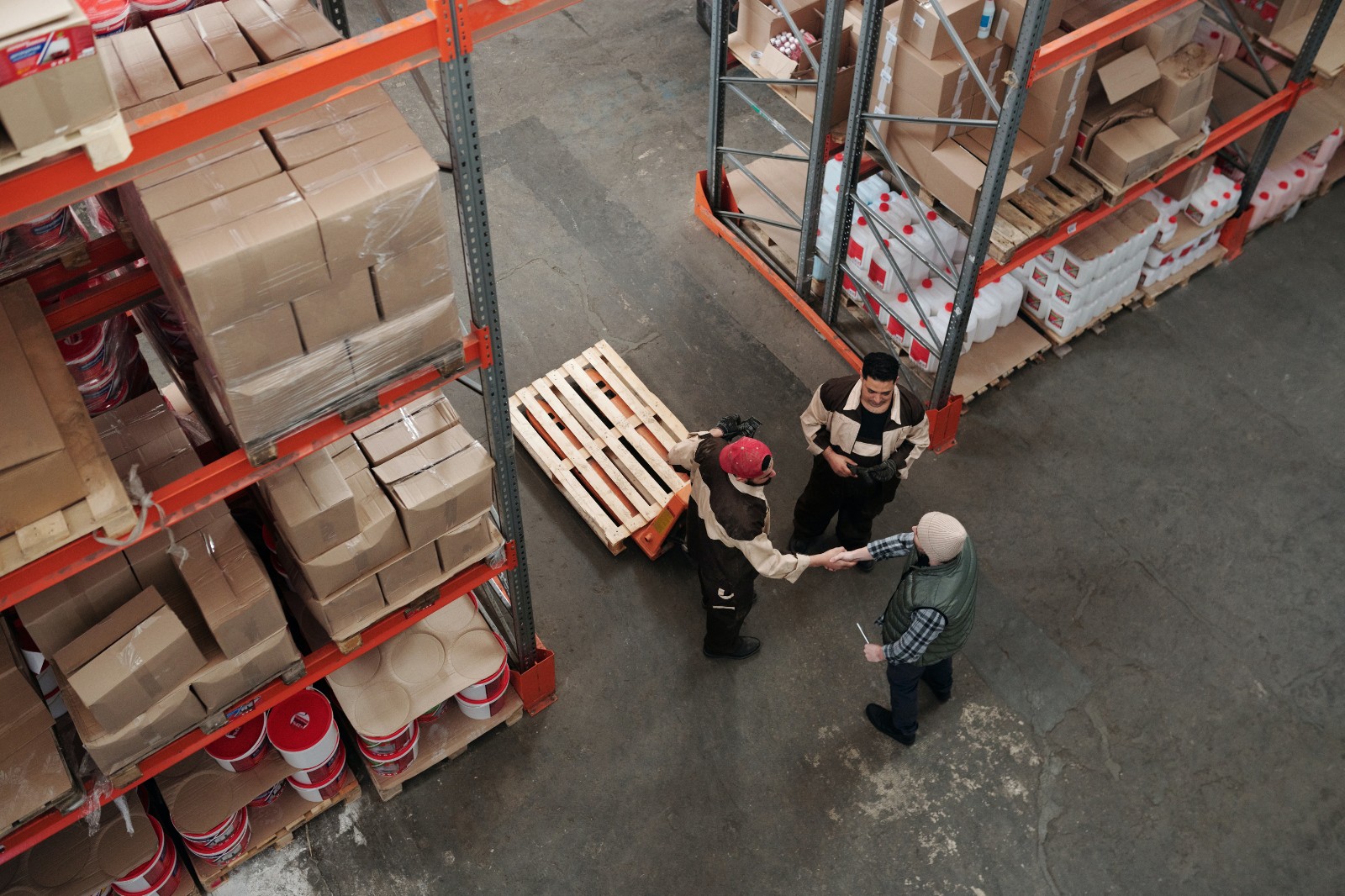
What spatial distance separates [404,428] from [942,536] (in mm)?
2656

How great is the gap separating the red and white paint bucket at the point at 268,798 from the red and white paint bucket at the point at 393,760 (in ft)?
1.57

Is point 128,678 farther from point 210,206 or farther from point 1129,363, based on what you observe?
point 1129,363

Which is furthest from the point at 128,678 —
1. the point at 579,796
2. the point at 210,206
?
the point at 579,796

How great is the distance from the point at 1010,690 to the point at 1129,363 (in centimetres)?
301

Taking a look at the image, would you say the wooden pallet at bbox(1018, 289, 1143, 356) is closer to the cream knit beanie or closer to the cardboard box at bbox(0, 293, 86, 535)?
the cream knit beanie

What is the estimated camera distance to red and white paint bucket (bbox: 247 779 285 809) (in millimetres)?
6109

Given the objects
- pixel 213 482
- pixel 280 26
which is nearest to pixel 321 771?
pixel 213 482

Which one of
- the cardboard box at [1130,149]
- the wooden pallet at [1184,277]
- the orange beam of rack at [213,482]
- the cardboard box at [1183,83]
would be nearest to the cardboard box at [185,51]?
the orange beam of rack at [213,482]

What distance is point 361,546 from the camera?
4.88m

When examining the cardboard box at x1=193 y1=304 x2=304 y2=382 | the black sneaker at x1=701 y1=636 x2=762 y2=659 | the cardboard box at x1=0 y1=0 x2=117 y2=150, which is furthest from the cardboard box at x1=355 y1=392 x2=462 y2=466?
the black sneaker at x1=701 y1=636 x2=762 y2=659

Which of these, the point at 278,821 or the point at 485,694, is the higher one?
the point at 485,694

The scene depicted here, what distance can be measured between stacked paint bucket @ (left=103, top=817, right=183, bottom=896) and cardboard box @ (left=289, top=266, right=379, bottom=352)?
10.5 ft

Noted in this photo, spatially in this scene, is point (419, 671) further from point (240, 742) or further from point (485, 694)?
point (240, 742)

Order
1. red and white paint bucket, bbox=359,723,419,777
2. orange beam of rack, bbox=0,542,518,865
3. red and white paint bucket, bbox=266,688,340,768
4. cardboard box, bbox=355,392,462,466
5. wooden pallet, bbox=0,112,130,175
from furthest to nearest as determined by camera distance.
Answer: red and white paint bucket, bbox=359,723,419,777, red and white paint bucket, bbox=266,688,340,768, cardboard box, bbox=355,392,462,466, orange beam of rack, bbox=0,542,518,865, wooden pallet, bbox=0,112,130,175
